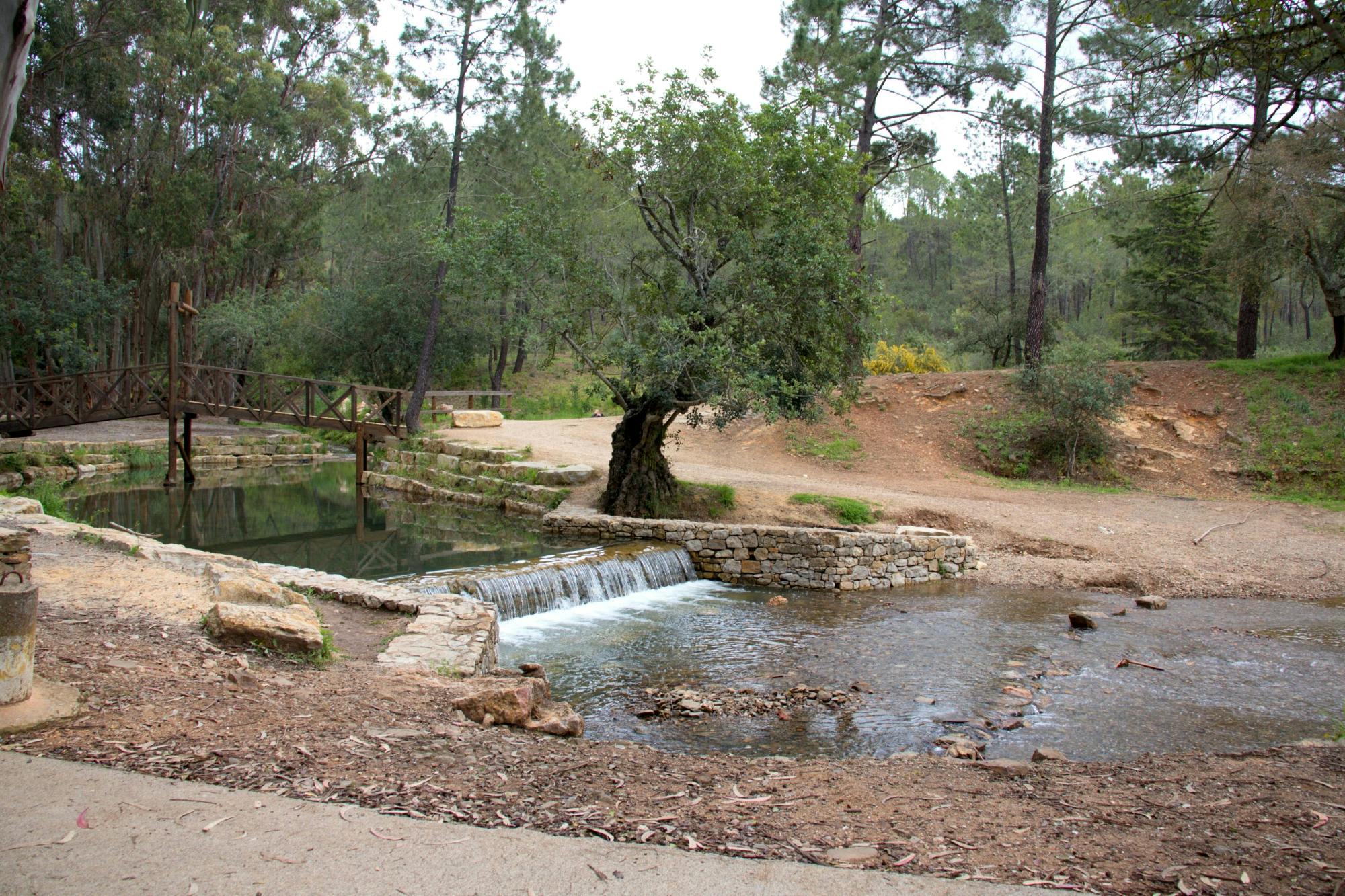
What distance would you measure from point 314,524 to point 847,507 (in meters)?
8.95

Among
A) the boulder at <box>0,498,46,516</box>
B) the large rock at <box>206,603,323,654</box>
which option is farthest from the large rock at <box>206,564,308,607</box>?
the boulder at <box>0,498,46,516</box>

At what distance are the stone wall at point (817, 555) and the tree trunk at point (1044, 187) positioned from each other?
8.37 m

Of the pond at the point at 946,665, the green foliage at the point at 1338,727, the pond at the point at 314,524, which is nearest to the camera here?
the green foliage at the point at 1338,727

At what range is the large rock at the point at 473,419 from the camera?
73.0 ft

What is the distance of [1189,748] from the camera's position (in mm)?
6277

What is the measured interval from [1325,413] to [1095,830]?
1784 cm

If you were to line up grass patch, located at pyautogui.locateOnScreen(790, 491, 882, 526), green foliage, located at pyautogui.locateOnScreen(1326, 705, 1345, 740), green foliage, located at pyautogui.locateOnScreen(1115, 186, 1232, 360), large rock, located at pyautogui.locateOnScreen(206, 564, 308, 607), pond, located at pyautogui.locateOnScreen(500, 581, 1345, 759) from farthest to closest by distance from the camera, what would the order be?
green foliage, located at pyautogui.locateOnScreen(1115, 186, 1232, 360), grass patch, located at pyautogui.locateOnScreen(790, 491, 882, 526), large rock, located at pyautogui.locateOnScreen(206, 564, 308, 607), pond, located at pyautogui.locateOnScreen(500, 581, 1345, 759), green foliage, located at pyautogui.locateOnScreen(1326, 705, 1345, 740)

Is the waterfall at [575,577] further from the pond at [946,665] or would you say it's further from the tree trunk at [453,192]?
the tree trunk at [453,192]

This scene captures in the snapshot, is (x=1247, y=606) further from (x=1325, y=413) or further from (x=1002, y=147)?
(x=1002, y=147)

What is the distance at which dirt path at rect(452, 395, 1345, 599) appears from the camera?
459 inches

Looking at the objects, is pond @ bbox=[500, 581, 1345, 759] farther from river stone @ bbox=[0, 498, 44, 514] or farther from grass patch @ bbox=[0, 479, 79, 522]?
grass patch @ bbox=[0, 479, 79, 522]

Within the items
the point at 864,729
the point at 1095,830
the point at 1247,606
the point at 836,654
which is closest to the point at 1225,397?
the point at 1247,606

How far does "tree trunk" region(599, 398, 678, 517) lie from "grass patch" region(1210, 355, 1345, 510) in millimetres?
10870

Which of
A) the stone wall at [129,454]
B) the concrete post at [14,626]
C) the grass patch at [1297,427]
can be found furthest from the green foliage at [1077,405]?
the stone wall at [129,454]
